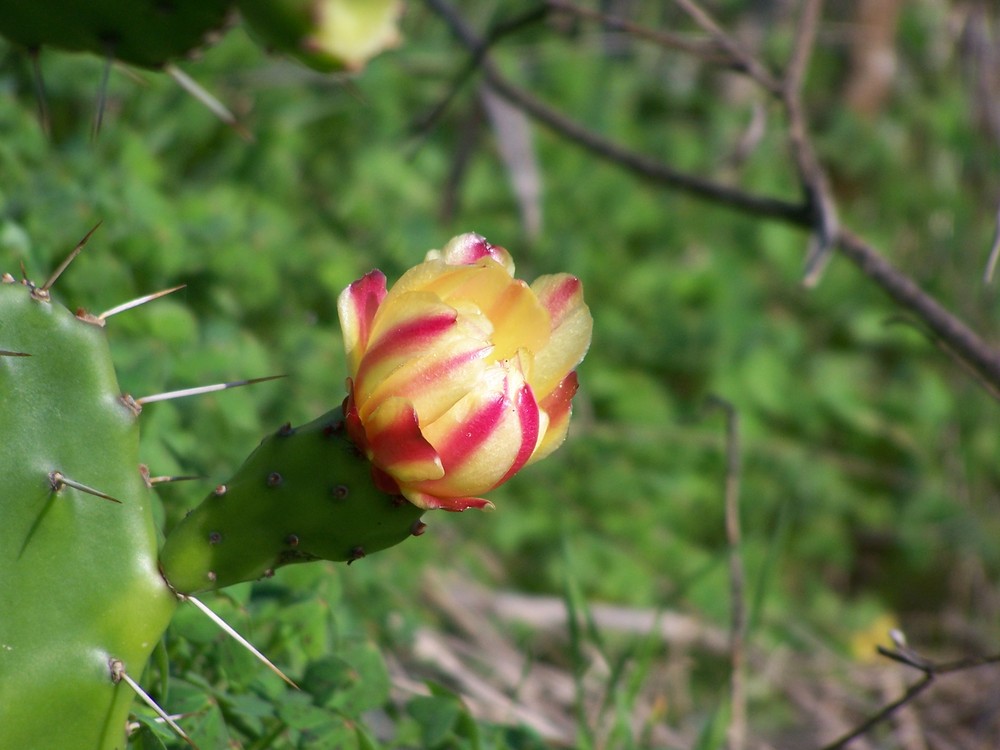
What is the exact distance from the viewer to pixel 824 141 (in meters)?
4.34

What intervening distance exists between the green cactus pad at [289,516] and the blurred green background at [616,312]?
→ 1.50 ft

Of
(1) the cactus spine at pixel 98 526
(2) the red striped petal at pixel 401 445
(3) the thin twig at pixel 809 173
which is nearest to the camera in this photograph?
(2) the red striped petal at pixel 401 445

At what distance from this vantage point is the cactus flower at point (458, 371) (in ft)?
2.85

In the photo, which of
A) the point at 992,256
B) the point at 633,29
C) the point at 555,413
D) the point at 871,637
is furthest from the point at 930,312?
the point at 871,637

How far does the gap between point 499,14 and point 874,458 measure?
1.90 m

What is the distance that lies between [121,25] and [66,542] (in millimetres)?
563

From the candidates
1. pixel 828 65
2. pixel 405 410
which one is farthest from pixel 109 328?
pixel 828 65

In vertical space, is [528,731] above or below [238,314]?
above

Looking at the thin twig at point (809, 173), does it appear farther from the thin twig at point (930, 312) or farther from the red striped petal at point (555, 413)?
the red striped petal at point (555, 413)

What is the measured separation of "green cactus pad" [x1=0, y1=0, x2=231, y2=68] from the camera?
A: 1158 mm

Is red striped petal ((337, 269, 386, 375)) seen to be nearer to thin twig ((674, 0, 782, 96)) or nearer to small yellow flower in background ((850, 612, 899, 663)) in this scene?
thin twig ((674, 0, 782, 96))

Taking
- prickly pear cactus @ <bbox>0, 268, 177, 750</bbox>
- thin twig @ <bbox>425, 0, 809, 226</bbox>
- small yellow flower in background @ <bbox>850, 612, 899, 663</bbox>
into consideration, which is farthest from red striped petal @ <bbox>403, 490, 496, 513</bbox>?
small yellow flower in background @ <bbox>850, 612, 899, 663</bbox>

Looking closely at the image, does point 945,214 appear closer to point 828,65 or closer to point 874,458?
point 874,458

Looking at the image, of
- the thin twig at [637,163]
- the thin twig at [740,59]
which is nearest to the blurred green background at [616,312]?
the thin twig at [637,163]
